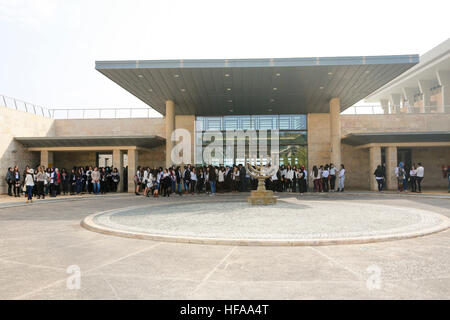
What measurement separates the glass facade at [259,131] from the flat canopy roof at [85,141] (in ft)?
19.9

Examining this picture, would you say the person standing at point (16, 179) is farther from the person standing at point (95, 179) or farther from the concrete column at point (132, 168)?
the concrete column at point (132, 168)

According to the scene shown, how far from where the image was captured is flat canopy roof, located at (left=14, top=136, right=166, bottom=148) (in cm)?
2253

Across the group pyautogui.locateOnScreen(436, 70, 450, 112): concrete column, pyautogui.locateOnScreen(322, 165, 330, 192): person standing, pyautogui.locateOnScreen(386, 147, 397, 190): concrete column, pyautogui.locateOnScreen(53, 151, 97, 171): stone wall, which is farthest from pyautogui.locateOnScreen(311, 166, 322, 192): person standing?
pyautogui.locateOnScreen(436, 70, 450, 112): concrete column

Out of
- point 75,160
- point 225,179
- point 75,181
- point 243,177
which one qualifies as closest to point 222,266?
point 225,179

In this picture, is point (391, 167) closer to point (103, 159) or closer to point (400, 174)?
point (400, 174)

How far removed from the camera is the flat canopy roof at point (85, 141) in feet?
73.9

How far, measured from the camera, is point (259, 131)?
1145 inches

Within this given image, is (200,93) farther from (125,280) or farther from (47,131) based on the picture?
(125,280)

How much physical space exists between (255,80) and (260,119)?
9936 millimetres

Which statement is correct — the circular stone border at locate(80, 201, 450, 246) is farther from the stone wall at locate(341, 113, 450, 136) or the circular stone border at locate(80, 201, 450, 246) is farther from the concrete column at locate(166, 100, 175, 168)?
the stone wall at locate(341, 113, 450, 136)

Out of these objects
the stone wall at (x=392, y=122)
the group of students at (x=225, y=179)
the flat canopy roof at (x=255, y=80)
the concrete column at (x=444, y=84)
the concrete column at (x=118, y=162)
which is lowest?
the group of students at (x=225, y=179)

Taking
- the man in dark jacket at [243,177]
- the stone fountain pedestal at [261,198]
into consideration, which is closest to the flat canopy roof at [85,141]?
the man in dark jacket at [243,177]

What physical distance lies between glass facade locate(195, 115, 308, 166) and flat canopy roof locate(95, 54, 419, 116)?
95.2 inches
